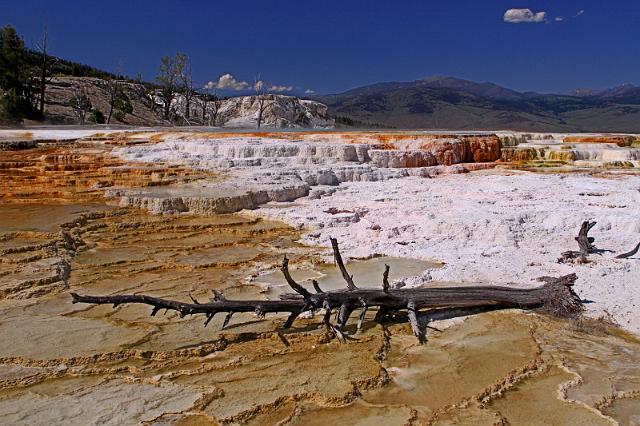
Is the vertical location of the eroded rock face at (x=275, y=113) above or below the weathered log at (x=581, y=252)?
above

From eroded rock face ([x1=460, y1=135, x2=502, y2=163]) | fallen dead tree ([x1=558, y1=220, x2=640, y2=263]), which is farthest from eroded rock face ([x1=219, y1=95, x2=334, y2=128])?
fallen dead tree ([x1=558, y1=220, x2=640, y2=263])

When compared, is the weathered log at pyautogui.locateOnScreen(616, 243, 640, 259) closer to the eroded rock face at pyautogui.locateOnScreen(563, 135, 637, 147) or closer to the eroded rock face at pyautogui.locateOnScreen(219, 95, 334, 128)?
the eroded rock face at pyautogui.locateOnScreen(563, 135, 637, 147)

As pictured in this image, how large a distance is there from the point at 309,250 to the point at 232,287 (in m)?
1.41

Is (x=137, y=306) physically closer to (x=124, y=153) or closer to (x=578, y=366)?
(x=578, y=366)

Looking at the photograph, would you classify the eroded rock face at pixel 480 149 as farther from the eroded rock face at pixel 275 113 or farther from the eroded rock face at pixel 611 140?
the eroded rock face at pixel 275 113

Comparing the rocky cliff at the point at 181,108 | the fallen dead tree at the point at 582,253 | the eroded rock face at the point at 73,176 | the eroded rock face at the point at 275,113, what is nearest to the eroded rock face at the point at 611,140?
the eroded rock face at the point at 73,176

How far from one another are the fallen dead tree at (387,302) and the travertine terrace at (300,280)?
4.5 inches

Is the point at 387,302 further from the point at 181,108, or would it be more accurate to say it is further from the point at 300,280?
the point at 181,108

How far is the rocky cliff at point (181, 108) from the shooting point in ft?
104

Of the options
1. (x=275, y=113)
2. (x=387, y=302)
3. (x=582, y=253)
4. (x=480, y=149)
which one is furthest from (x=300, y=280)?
(x=275, y=113)

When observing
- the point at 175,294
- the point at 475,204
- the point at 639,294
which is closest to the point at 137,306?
the point at 175,294

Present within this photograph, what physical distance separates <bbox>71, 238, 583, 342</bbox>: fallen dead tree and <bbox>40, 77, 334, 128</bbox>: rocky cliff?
27230 millimetres

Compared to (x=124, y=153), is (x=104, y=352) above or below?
below

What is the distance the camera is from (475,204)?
24.8ft
